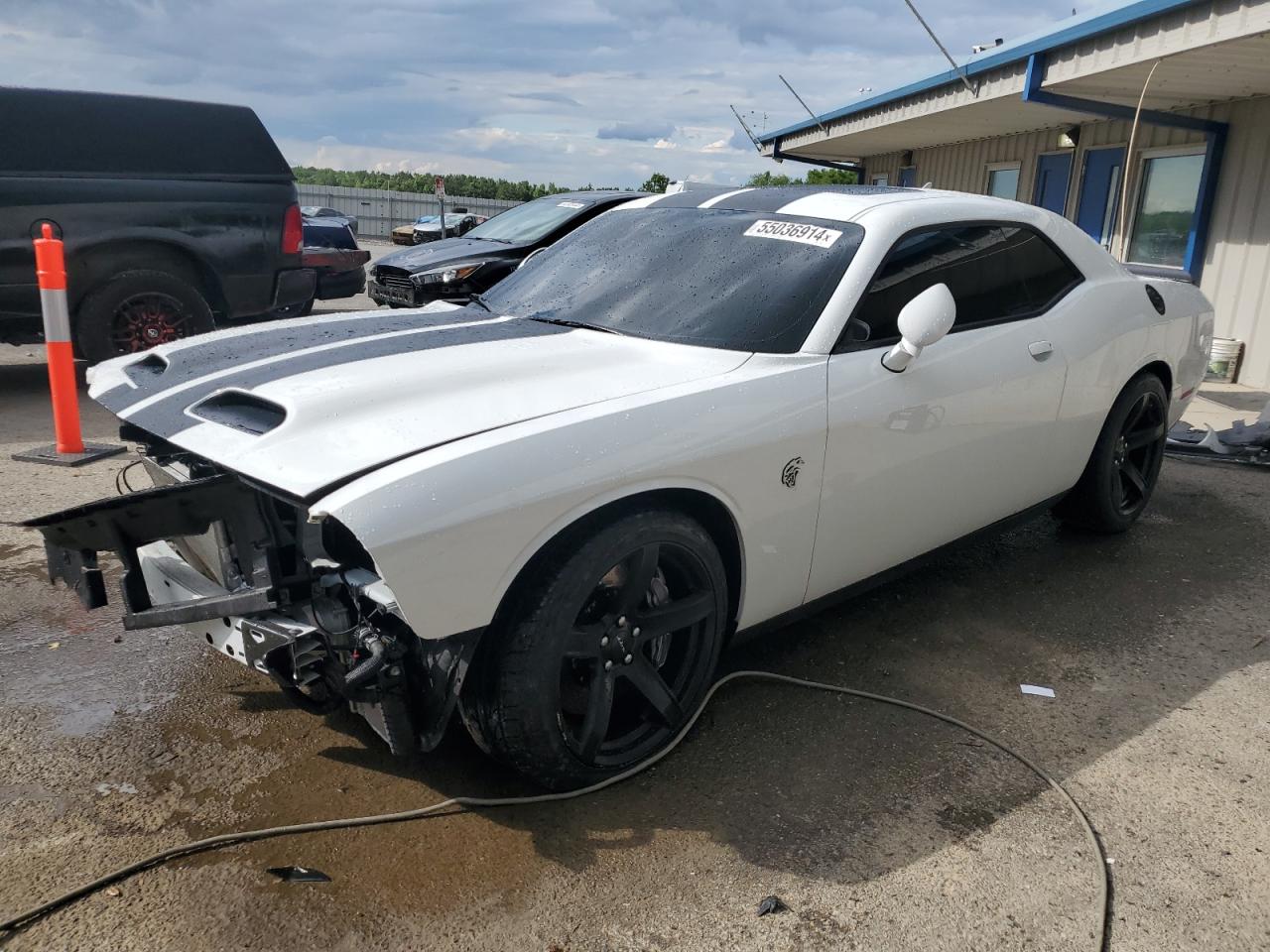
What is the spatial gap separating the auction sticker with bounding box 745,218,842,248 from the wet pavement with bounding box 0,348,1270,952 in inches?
56.6

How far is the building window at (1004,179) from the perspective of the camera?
41.7 ft

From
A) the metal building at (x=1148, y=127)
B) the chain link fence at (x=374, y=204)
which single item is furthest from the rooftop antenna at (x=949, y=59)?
the chain link fence at (x=374, y=204)

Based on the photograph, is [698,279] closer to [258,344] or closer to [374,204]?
[258,344]

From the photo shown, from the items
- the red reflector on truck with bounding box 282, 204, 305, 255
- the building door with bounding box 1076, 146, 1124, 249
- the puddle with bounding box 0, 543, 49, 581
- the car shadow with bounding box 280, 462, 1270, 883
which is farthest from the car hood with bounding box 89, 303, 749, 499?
the building door with bounding box 1076, 146, 1124, 249

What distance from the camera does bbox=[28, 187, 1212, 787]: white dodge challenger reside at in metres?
2.31

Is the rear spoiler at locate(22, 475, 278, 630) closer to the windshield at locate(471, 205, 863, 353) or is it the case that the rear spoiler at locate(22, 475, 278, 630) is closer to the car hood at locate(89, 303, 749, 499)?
the car hood at locate(89, 303, 749, 499)

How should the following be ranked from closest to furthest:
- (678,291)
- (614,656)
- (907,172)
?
(614,656) → (678,291) → (907,172)

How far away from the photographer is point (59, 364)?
17.9 feet

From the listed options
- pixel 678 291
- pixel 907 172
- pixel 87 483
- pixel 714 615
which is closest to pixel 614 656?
pixel 714 615

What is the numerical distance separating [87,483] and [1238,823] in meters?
5.19

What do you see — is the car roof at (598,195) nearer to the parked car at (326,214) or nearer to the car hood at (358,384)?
the car hood at (358,384)

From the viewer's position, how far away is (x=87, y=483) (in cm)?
517

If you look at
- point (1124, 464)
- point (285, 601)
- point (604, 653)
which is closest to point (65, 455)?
point (285, 601)

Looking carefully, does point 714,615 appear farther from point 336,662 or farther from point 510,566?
point 336,662
